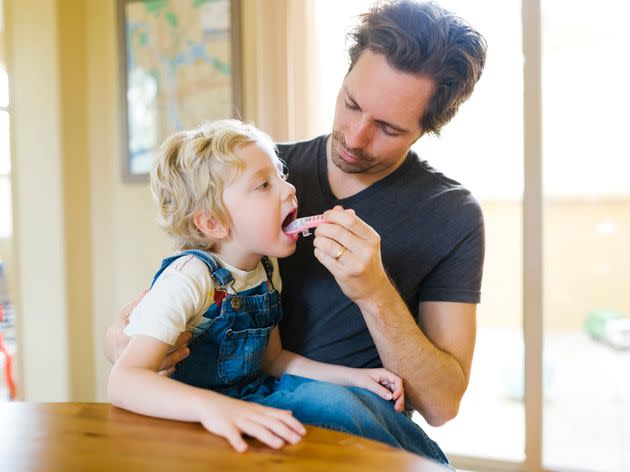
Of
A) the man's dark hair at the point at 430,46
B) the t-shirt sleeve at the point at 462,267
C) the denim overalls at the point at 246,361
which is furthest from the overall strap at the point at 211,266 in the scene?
the man's dark hair at the point at 430,46

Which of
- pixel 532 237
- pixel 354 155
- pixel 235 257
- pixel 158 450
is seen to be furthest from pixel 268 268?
pixel 532 237

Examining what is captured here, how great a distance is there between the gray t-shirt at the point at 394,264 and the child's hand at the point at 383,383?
0.18 metres

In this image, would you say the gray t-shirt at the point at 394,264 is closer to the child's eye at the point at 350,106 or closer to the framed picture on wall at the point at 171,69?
the child's eye at the point at 350,106

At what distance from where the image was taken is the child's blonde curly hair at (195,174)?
4.21 ft

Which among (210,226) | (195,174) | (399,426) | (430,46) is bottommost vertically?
(399,426)

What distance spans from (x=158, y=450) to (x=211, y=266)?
19.9 inches

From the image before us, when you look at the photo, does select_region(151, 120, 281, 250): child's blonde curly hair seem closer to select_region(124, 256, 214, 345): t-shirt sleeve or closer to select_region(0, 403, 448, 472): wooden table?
select_region(124, 256, 214, 345): t-shirt sleeve

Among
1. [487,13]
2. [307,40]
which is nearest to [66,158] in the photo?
[307,40]

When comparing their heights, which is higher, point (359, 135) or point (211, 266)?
point (359, 135)

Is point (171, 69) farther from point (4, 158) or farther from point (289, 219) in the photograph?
point (289, 219)

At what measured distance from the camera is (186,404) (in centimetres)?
89

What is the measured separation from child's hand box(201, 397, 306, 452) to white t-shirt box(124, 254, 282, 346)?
0.24m

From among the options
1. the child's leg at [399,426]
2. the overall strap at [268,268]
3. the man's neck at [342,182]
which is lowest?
the child's leg at [399,426]

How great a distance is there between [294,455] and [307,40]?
2340mm
